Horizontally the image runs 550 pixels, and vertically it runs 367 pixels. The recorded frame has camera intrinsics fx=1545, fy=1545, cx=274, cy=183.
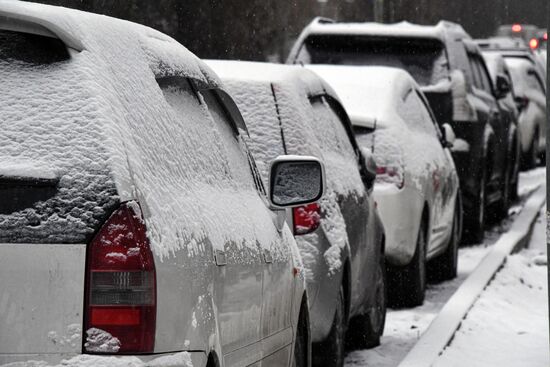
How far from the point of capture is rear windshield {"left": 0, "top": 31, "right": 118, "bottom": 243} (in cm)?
385

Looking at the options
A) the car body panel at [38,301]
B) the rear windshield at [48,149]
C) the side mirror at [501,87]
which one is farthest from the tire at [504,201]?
the car body panel at [38,301]

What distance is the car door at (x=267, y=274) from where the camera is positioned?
17.1 feet

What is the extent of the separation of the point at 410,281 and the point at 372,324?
1937 millimetres

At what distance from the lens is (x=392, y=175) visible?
10906 millimetres

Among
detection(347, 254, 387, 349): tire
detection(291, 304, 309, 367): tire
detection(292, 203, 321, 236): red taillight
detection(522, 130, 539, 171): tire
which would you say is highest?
detection(292, 203, 321, 236): red taillight

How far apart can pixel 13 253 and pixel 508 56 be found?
30744 mm

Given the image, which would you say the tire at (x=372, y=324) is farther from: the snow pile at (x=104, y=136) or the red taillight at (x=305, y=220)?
the snow pile at (x=104, y=136)

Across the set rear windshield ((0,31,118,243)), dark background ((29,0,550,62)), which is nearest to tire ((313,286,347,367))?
rear windshield ((0,31,118,243))

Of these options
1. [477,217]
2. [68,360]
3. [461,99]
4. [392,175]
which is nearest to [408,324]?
[392,175]

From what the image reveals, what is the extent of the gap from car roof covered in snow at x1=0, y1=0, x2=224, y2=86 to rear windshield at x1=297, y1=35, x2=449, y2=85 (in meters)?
10.1

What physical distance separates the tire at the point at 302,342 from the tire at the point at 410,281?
4683mm

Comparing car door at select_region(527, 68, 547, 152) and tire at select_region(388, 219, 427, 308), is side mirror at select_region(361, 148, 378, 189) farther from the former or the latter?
car door at select_region(527, 68, 547, 152)

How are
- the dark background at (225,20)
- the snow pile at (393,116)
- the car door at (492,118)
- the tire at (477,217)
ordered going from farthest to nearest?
the dark background at (225,20), the car door at (492,118), the tire at (477,217), the snow pile at (393,116)

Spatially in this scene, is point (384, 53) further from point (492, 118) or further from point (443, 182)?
point (443, 182)
